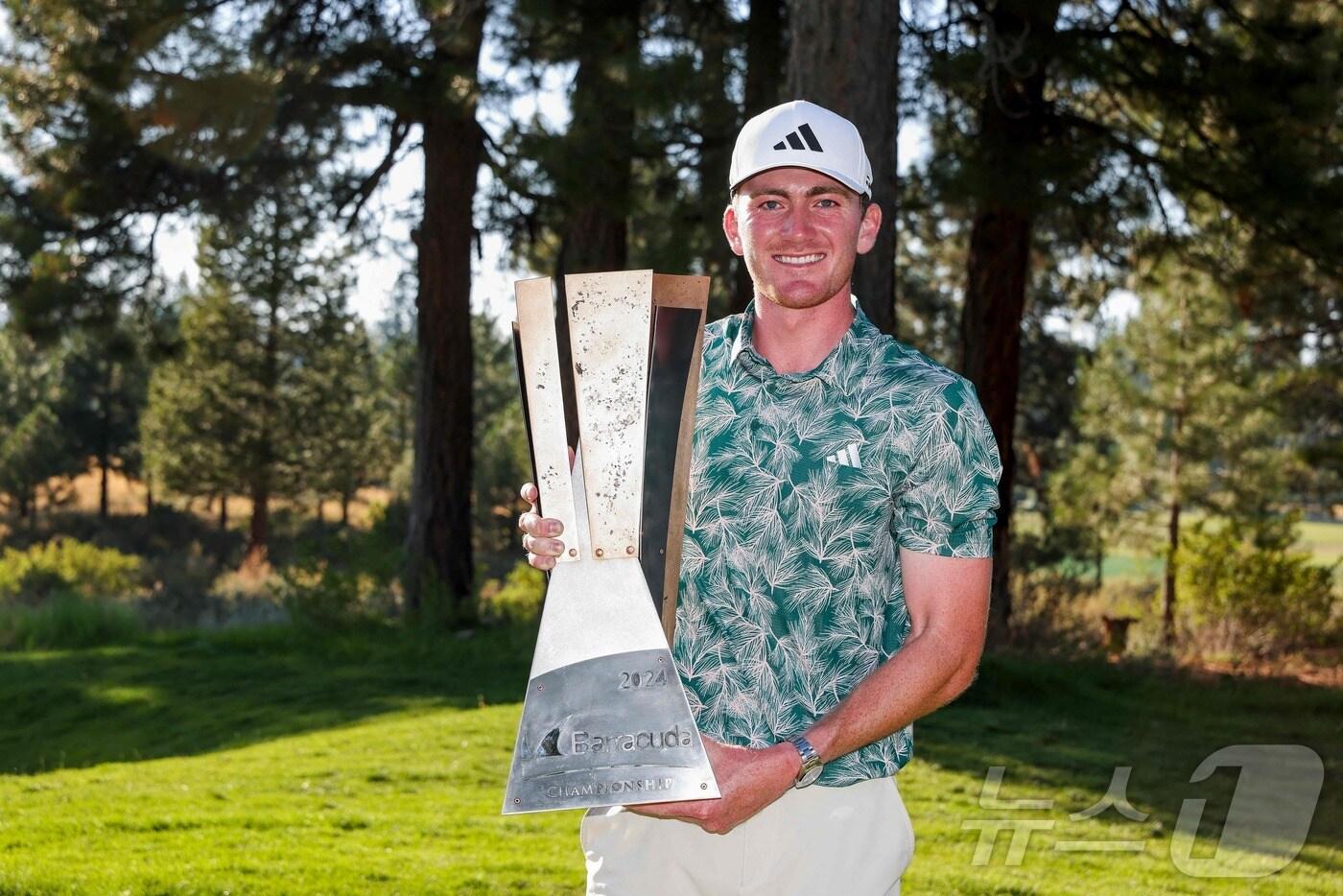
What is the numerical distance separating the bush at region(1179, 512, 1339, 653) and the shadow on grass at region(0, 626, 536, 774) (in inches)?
281

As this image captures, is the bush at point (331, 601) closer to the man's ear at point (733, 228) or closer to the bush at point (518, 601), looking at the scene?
the bush at point (518, 601)

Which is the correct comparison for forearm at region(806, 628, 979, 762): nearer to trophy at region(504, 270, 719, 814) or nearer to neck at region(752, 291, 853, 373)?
trophy at region(504, 270, 719, 814)

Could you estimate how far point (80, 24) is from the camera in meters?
14.0

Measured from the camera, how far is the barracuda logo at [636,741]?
2.16 m

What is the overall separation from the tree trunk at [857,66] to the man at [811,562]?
201 inches

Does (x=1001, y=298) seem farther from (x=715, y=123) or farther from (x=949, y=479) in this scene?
(x=949, y=479)

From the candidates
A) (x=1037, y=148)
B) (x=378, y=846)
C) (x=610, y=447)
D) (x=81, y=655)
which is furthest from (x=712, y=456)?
(x=81, y=655)

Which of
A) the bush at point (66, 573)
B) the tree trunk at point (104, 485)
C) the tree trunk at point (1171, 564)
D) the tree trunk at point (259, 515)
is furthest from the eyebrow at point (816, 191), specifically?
the tree trunk at point (104, 485)

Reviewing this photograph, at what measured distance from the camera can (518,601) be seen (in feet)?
54.3

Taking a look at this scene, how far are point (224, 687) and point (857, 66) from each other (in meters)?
7.50

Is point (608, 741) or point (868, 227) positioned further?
point (868, 227)

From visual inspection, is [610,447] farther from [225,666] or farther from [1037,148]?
[225,666]

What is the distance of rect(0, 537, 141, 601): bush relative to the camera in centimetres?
2328

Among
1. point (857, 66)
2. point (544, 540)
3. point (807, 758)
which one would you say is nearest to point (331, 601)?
point (857, 66)
